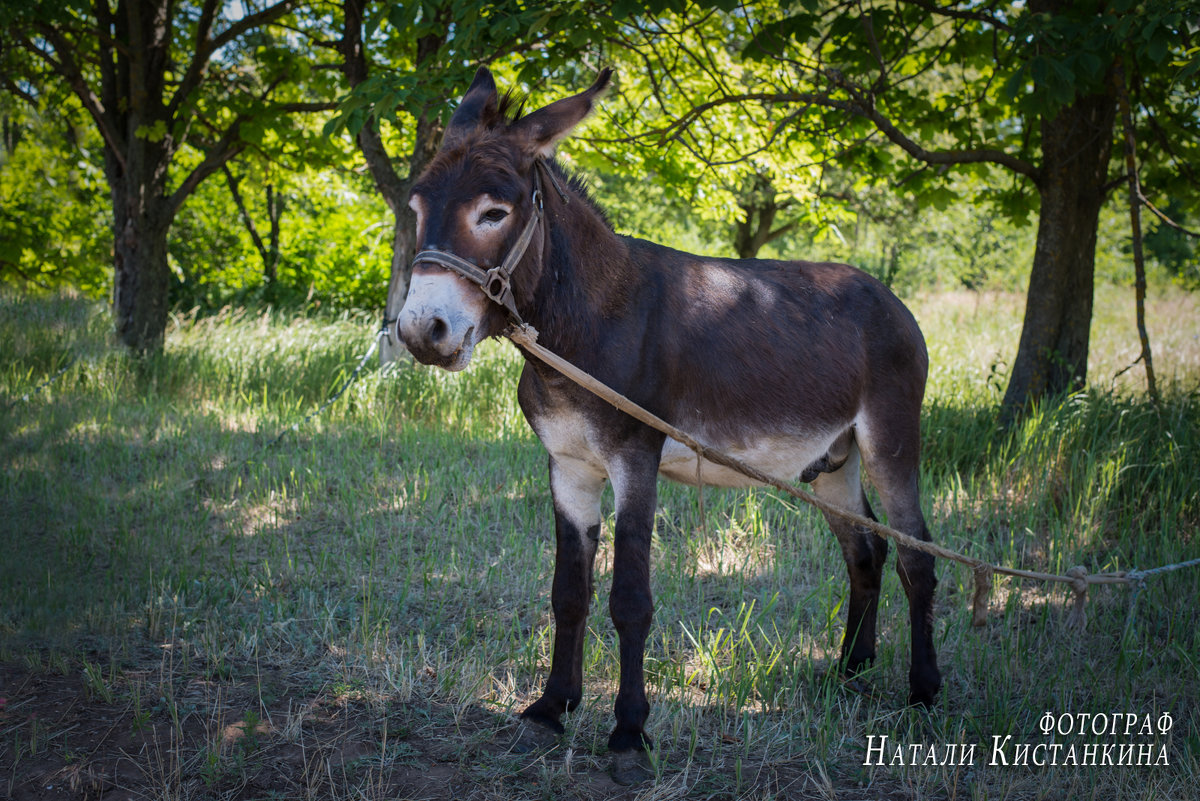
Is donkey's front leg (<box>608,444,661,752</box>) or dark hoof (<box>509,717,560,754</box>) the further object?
dark hoof (<box>509,717,560,754</box>)

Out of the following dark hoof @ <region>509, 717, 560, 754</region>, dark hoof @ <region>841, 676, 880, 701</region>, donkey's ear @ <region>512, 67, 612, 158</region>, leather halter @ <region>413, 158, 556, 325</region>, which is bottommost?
dark hoof @ <region>509, 717, 560, 754</region>

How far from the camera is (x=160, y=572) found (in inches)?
186

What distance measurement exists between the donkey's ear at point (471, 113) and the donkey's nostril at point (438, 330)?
68 centimetres

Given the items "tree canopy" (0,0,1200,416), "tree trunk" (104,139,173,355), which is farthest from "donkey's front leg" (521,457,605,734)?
"tree trunk" (104,139,173,355)

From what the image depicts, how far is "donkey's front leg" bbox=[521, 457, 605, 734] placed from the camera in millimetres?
3377

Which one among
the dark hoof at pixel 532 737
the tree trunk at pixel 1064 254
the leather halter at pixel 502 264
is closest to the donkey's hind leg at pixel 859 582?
the dark hoof at pixel 532 737

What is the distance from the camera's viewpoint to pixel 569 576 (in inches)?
133

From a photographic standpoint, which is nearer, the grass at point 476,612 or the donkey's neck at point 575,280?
the donkey's neck at point 575,280

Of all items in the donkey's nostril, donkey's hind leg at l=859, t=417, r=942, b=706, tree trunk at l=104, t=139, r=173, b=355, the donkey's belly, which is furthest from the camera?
tree trunk at l=104, t=139, r=173, b=355

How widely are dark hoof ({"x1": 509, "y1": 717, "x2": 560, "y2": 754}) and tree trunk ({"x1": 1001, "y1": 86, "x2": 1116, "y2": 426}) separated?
497 cm

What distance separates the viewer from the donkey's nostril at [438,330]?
98.7 inches

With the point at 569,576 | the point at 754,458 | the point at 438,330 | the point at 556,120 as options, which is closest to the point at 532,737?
the point at 569,576

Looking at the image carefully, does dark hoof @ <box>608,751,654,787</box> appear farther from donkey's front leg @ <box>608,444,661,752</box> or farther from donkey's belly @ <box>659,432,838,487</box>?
donkey's belly @ <box>659,432,838,487</box>

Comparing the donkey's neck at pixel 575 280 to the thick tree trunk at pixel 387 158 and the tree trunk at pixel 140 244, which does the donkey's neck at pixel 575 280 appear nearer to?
the thick tree trunk at pixel 387 158
